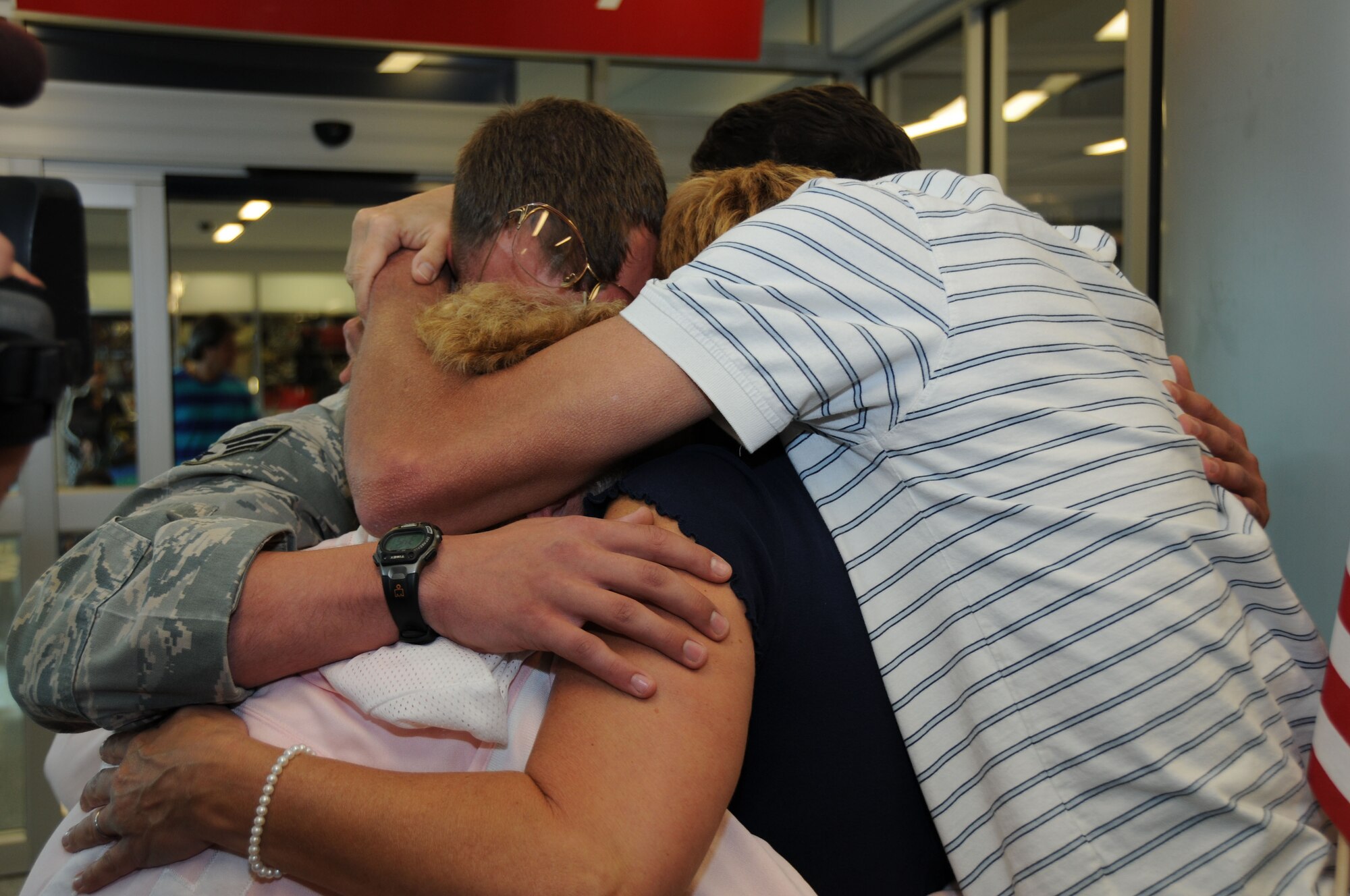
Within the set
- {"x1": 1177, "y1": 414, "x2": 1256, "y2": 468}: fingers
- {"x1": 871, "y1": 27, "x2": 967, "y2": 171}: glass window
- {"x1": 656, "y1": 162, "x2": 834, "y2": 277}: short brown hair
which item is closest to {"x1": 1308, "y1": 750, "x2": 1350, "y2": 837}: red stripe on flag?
{"x1": 1177, "y1": 414, "x2": 1256, "y2": 468}: fingers

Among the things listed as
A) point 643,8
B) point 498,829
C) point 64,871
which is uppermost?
point 643,8

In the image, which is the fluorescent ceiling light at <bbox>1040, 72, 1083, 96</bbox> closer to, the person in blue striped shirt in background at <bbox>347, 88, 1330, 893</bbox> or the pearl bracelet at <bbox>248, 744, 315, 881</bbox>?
the person in blue striped shirt in background at <bbox>347, 88, 1330, 893</bbox>

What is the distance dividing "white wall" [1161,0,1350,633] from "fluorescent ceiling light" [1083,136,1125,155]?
0.92 meters

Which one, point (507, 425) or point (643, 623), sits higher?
point (507, 425)

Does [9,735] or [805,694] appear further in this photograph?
[9,735]

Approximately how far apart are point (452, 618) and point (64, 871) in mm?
548

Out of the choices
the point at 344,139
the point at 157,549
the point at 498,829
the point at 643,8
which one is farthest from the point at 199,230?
the point at 498,829

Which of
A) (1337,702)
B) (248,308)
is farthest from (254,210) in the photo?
(1337,702)

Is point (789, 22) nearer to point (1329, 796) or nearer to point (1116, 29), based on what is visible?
point (1116, 29)

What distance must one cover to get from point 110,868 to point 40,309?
741 mm

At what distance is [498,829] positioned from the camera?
938 mm

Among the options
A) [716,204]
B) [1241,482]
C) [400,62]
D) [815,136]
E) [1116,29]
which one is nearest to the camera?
[716,204]

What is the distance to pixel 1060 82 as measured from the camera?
3.38m

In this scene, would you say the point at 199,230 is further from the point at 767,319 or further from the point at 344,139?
the point at 767,319
